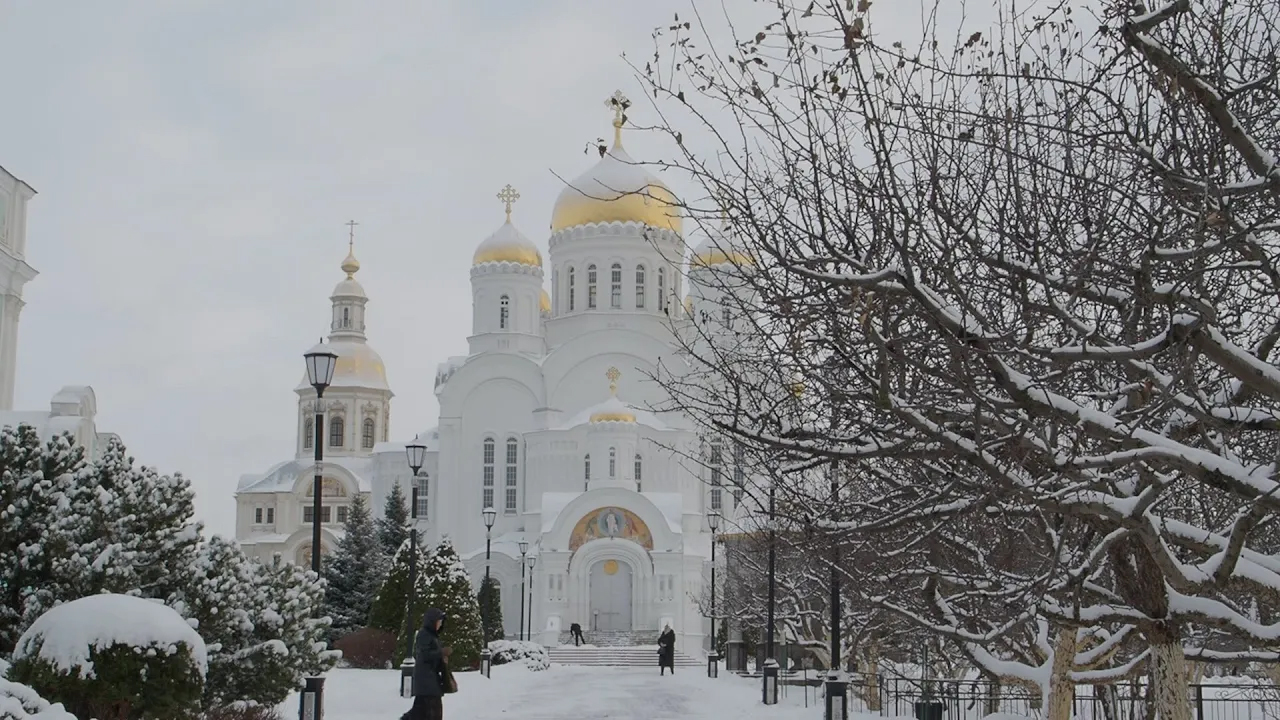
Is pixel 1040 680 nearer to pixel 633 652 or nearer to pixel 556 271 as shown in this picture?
pixel 633 652

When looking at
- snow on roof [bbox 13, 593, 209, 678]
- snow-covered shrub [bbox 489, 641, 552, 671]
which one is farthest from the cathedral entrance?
snow on roof [bbox 13, 593, 209, 678]

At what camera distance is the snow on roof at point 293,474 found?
74438 mm

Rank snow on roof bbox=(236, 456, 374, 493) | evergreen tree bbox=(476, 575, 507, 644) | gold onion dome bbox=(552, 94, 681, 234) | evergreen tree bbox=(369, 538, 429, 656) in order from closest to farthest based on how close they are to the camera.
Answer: evergreen tree bbox=(369, 538, 429, 656), evergreen tree bbox=(476, 575, 507, 644), gold onion dome bbox=(552, 94, 681, 234), snow on roof bbox=(236, 456, 374, 493)

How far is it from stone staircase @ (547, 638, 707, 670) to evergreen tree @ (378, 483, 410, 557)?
6682mm

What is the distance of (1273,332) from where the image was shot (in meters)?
7.05

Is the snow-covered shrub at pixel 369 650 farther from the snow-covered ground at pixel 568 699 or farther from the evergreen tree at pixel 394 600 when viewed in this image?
the snow-covered ground at pixel 568 699

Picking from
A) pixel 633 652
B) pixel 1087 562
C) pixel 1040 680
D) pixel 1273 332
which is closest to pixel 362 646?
pixel 633 652

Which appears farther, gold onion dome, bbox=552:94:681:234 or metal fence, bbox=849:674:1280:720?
gold onion dome, bbox=552:94:681:234

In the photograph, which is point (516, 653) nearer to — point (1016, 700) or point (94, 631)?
point (1016, 700)

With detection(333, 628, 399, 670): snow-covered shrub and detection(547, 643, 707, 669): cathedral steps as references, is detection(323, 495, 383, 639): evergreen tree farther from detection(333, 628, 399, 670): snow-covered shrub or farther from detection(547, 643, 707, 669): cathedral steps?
detection(333, 628, 399, 670): snow-covered shrub

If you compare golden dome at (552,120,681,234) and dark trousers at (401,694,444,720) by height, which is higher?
golden dome at (552,120,681,234)

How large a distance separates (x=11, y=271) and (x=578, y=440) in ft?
68.0

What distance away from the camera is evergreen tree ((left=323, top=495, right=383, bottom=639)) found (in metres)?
43.9

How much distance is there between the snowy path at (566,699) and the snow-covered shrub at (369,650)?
2.74 metres
